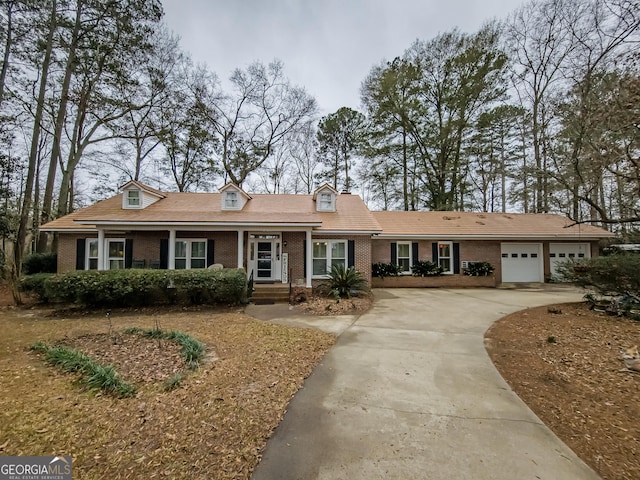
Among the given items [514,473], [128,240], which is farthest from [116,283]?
[514,473]

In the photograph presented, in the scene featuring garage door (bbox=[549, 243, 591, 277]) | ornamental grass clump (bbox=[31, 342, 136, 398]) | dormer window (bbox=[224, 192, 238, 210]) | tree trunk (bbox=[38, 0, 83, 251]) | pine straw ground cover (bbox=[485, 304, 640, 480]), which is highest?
tree trunk (bbox=[38, 0, 83, 251])

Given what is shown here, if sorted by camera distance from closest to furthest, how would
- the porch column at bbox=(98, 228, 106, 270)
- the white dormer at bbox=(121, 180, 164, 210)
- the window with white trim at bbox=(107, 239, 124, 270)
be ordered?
the porch column at bbox=(98, 228, 106, 270) < the window with white trim at bbox=(107, 239, 124, 270) < the white dormer at bbox=(121, 180, 164, 210)

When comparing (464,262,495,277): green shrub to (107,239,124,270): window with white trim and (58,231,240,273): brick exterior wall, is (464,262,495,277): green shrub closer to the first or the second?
(58,231,240,273): brick exterior wall

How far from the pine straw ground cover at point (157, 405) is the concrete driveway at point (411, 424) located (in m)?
0.30

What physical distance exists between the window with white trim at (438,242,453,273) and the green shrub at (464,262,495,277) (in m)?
1.00

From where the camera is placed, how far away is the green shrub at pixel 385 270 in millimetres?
13789

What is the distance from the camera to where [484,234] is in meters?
14.4

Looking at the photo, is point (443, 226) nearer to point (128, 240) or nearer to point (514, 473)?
point (514, 473)


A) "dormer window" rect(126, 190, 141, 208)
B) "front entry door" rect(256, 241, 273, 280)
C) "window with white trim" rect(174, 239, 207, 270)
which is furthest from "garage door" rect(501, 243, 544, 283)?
"dormer window" rect(126, 190, 141, 208)

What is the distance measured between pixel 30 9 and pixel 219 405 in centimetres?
1914

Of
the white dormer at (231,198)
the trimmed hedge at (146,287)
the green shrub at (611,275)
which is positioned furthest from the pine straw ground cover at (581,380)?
the white dormer at (231,198)

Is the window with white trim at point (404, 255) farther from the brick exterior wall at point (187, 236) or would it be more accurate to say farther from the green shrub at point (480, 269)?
the brick exterior wall at point (187, 236)

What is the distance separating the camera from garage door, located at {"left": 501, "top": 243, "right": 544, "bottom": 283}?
1486 cm

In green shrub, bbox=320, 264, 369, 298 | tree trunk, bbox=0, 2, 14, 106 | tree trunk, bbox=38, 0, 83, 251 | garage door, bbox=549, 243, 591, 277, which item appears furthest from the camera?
garage door, bbox=549, 243, 591, 277
